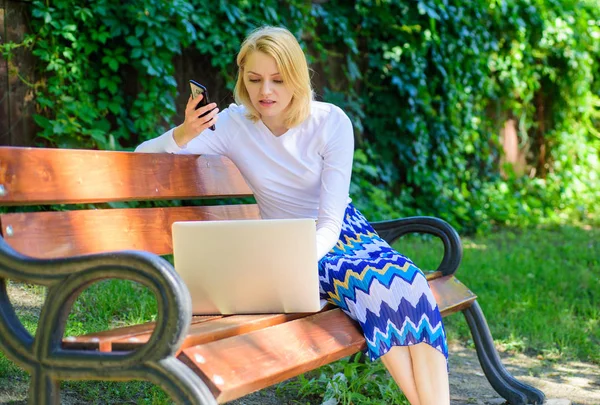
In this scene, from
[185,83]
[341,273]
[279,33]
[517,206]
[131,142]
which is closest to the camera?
[341,273]

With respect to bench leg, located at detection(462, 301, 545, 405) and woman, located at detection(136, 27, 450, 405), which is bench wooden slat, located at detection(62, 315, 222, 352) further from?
bench leg, located at detection(462, 301, 545, 405)

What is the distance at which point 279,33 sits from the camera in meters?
2.70

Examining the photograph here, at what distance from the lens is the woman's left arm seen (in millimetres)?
2621

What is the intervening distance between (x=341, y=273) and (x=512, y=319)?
2.17m

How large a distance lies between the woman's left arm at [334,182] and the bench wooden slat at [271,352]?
0.93ft

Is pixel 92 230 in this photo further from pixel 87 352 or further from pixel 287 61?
pixel 287 61

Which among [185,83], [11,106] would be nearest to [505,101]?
[185,83]

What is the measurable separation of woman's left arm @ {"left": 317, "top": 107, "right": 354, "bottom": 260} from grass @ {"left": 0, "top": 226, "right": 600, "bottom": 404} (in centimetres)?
66

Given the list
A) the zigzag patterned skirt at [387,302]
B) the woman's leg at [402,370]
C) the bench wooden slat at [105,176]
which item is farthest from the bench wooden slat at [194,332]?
the bench wooden slat at [105,176]

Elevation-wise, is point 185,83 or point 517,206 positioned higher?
point 185,83

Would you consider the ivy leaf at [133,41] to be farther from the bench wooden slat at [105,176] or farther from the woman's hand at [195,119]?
the woman's hand at [195,119]

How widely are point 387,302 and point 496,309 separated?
228 centimetres

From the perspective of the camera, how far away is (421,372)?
241 cm

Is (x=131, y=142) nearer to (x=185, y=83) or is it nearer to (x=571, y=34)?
(x=185, y=83)
